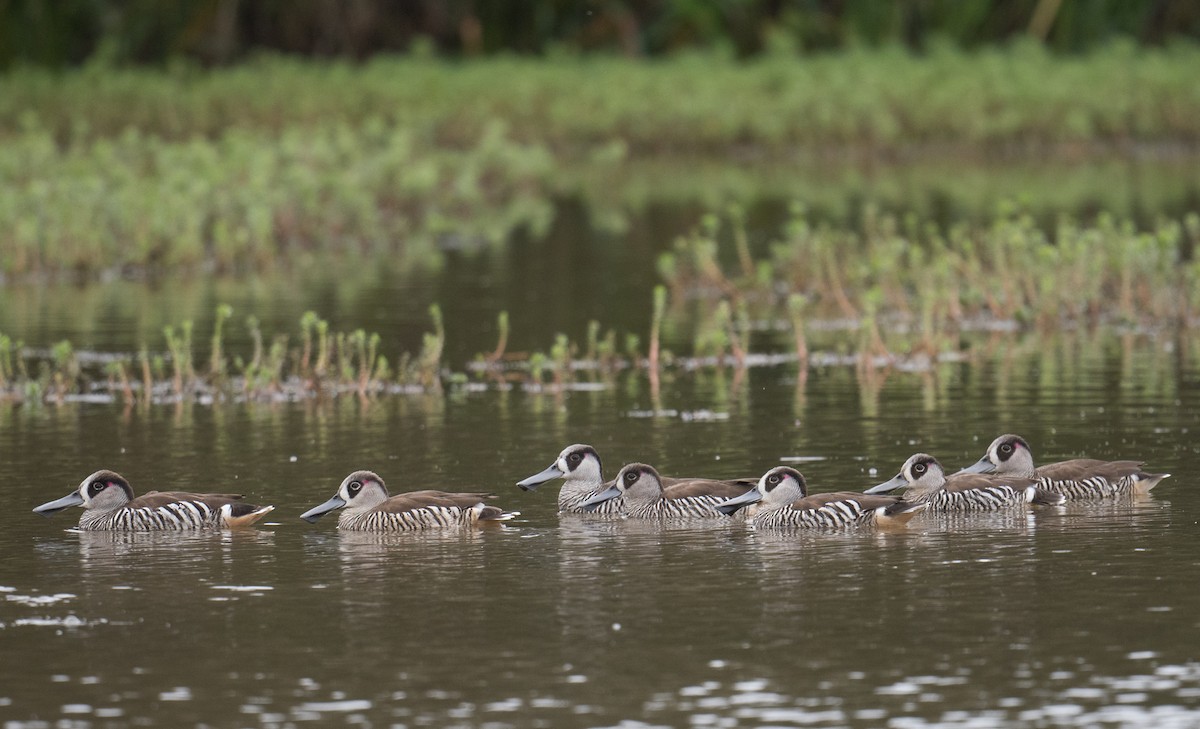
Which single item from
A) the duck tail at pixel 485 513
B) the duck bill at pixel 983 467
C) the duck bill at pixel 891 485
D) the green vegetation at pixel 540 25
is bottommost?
the duck tail at pixel 485 513

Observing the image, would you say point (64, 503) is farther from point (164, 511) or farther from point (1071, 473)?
point (1071, 473)

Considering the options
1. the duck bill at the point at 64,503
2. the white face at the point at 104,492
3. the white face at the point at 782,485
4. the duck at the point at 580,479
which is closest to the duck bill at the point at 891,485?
the white face at the point at 782,485

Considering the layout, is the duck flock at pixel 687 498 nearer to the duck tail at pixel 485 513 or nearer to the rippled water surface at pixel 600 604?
the duck tail at pixel 485 513

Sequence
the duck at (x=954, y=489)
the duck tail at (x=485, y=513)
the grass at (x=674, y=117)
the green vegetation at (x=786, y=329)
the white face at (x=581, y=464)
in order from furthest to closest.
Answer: the grass at (x=674, y=117) → the green vegetation at (x=786, y=329) → the white face at (x=581, y=464) → the duck at (x=954, y=489) → the duck tail at (x=485, y=513)

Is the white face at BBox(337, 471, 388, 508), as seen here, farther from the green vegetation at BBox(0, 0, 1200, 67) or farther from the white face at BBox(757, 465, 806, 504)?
the green vegetation at BBox(0, 0, 1200, 67)

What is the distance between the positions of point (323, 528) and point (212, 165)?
56.2ft

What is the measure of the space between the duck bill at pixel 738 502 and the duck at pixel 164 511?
220 cm

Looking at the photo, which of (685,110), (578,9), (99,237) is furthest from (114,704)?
(578,9)

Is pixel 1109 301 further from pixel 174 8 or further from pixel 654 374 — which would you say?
pixel 174 8

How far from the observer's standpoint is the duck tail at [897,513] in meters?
12.7

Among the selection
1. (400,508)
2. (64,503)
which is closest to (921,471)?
(400,508)

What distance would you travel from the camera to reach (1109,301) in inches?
876

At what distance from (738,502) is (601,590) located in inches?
64.7

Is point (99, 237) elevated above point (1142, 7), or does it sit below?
below
